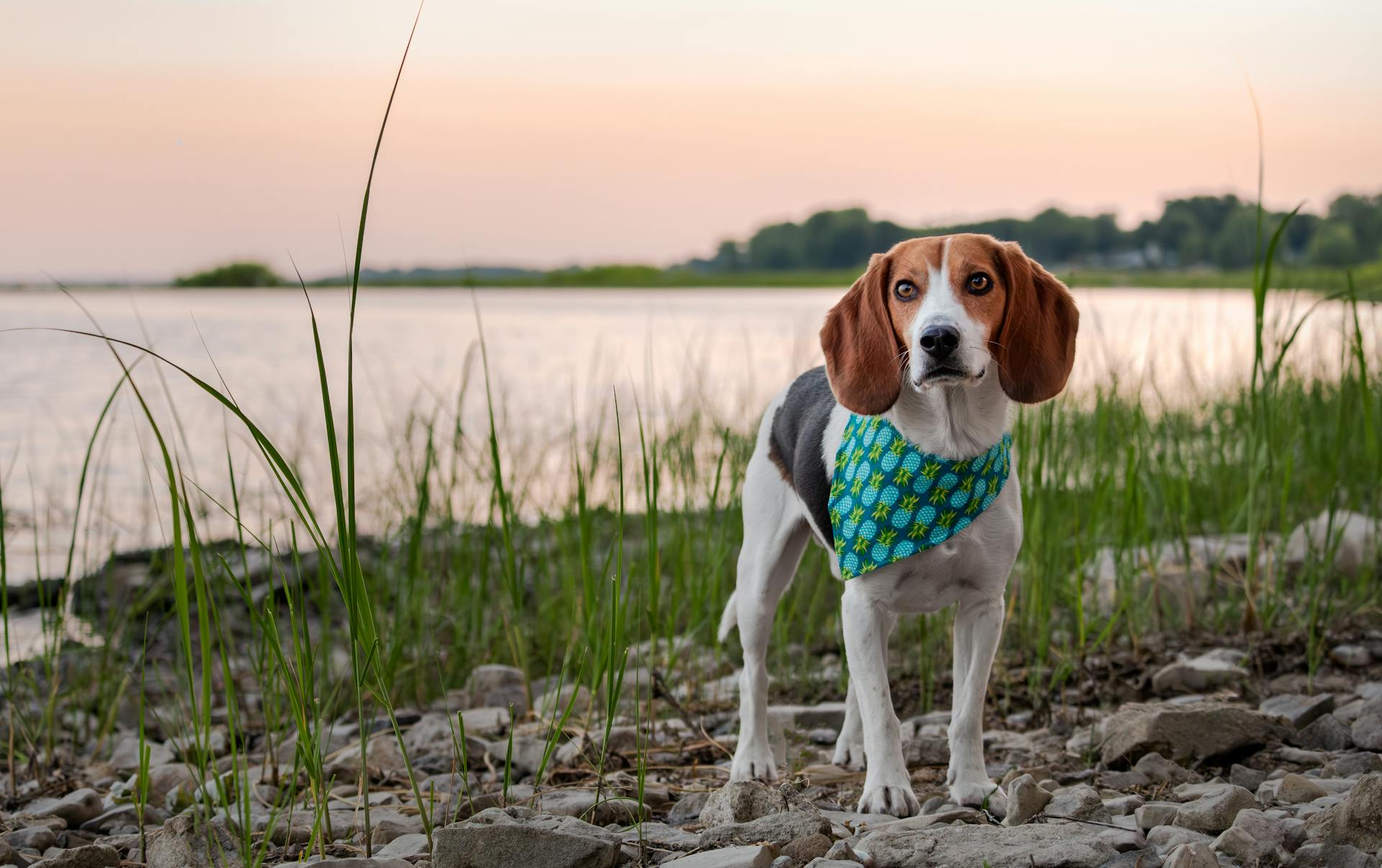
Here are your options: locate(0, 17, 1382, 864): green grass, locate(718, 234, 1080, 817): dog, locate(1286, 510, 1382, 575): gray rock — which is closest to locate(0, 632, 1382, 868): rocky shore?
locate(0, 17, 1382, 864): green grass

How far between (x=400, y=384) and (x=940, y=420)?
418 inches

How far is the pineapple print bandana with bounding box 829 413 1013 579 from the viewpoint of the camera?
3307 mm

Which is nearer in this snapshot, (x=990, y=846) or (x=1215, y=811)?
(x=990, y=846)

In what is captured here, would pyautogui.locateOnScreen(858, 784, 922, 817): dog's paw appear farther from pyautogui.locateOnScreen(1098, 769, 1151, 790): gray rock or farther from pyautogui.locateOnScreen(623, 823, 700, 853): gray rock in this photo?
pyautogui.locateOnScreen(1098, 769, 1151, 790): gray rock

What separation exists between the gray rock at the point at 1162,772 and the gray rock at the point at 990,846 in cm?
76

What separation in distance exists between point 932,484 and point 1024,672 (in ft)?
5.72

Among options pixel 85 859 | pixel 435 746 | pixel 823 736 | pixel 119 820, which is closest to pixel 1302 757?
pixel 823 736

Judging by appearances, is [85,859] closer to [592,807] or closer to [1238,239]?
[592,807]

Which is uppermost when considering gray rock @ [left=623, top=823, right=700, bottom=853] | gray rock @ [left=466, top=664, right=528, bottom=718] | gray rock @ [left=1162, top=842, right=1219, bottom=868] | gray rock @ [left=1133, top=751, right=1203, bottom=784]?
gray rock @ [left=1162, top=842, right=1219, bottom=868]

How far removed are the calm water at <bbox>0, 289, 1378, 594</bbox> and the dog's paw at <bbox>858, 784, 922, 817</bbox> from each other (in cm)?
187

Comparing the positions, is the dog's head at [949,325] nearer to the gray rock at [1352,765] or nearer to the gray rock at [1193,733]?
the gray rock at [1193,733]

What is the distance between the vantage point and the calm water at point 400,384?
6688 millimetres

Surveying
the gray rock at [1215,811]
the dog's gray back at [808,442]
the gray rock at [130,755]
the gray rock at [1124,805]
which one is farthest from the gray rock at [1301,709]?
the gray rock at [130,755]

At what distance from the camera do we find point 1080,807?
9.65ft
